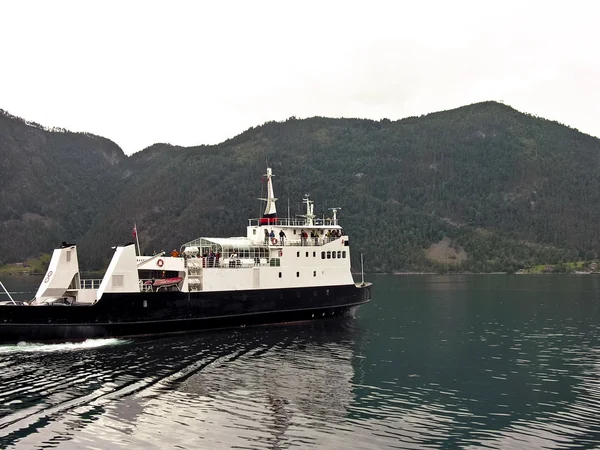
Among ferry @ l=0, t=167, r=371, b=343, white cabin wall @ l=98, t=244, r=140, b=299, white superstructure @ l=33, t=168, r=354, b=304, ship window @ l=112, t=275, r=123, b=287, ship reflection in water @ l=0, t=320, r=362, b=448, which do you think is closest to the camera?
ship reflection in water @ l=0, t=320, r=362, b=448

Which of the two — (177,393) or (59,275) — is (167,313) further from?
(177,393)

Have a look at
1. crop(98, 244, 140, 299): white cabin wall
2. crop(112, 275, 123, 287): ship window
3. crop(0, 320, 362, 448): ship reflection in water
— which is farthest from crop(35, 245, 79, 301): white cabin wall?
crop(0, 320, 362, 448): ship reflection in water

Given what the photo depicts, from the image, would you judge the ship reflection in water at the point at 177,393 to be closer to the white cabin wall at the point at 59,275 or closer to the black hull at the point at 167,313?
the black hull at the point at 167,313

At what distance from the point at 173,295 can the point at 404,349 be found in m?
14.8

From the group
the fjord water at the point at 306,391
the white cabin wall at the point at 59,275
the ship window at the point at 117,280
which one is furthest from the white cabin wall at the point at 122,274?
the fjord water at the point at 306,391

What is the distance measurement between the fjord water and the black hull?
0.89 metres

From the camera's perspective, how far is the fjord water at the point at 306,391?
1973 centimetres

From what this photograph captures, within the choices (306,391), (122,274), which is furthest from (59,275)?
(306,391)

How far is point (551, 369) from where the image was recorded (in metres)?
30.4

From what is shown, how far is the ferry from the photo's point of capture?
34.9 m

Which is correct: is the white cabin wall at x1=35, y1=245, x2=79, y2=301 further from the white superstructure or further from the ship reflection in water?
the ship reflection in water

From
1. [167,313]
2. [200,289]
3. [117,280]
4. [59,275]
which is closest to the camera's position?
[117,280]

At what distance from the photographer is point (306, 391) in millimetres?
25266

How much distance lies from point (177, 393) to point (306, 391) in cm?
540
